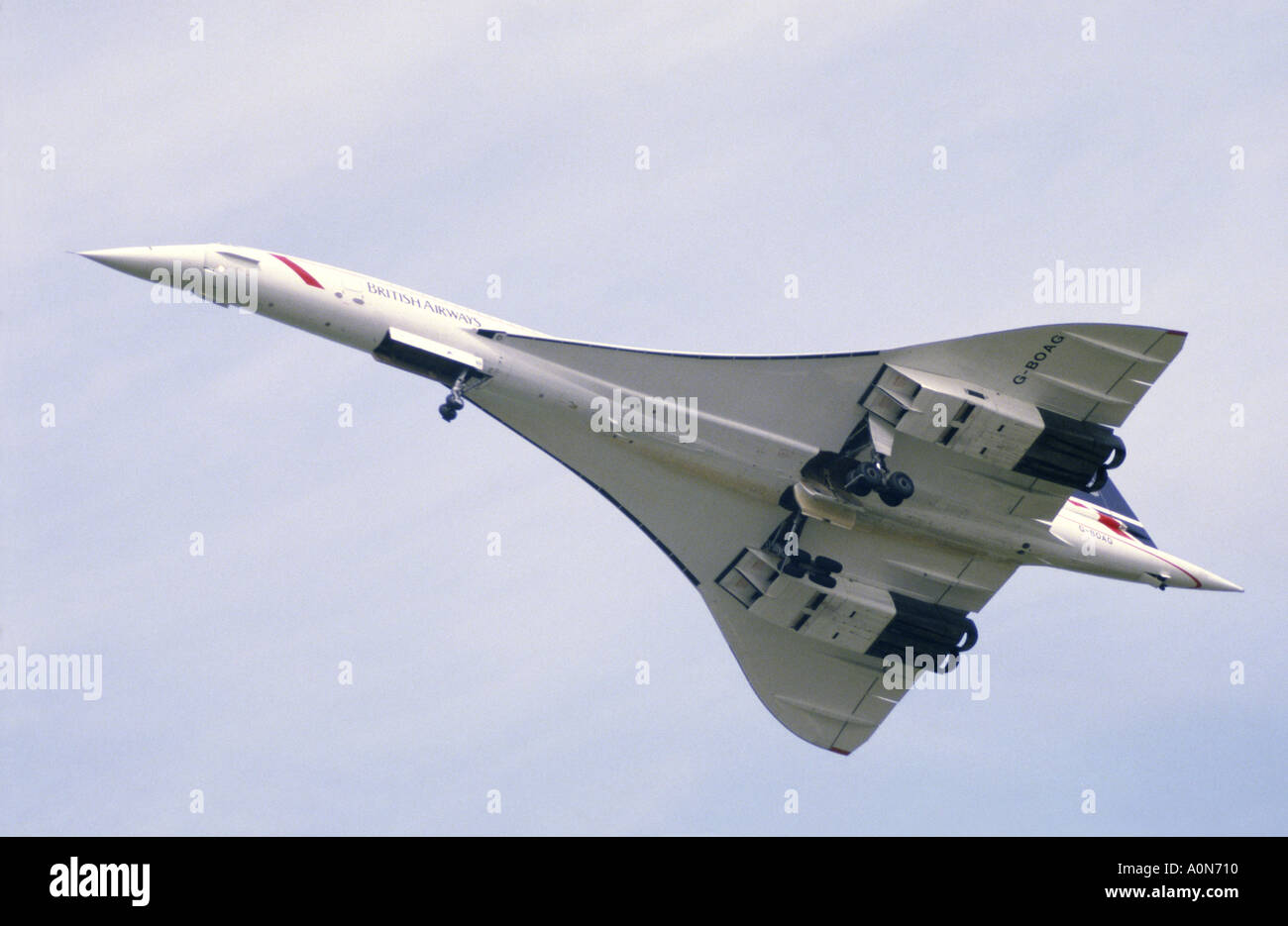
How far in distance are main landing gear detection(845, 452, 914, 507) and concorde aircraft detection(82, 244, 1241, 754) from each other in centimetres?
4

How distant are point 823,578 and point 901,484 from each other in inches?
165

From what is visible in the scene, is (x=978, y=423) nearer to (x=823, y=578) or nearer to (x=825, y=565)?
(x=825, y=565)

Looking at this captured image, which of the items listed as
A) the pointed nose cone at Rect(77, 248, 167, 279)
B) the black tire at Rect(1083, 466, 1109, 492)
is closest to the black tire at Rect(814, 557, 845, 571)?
the black tire at Rect(1083, 466, 1109, 492)

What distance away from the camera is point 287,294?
26.8 meters

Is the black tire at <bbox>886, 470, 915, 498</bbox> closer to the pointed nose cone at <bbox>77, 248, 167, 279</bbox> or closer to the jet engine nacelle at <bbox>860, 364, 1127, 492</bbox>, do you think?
the jet engine nacelle at <bbox>860, 364, 1127, 492</bbox>

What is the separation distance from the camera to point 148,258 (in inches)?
1018

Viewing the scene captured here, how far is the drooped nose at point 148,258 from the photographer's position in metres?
25.6

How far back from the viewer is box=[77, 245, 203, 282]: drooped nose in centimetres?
2562

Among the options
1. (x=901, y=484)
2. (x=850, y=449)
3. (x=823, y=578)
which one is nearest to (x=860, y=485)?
(x=901, y=484)

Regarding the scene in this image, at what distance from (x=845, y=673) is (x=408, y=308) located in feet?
45.8
